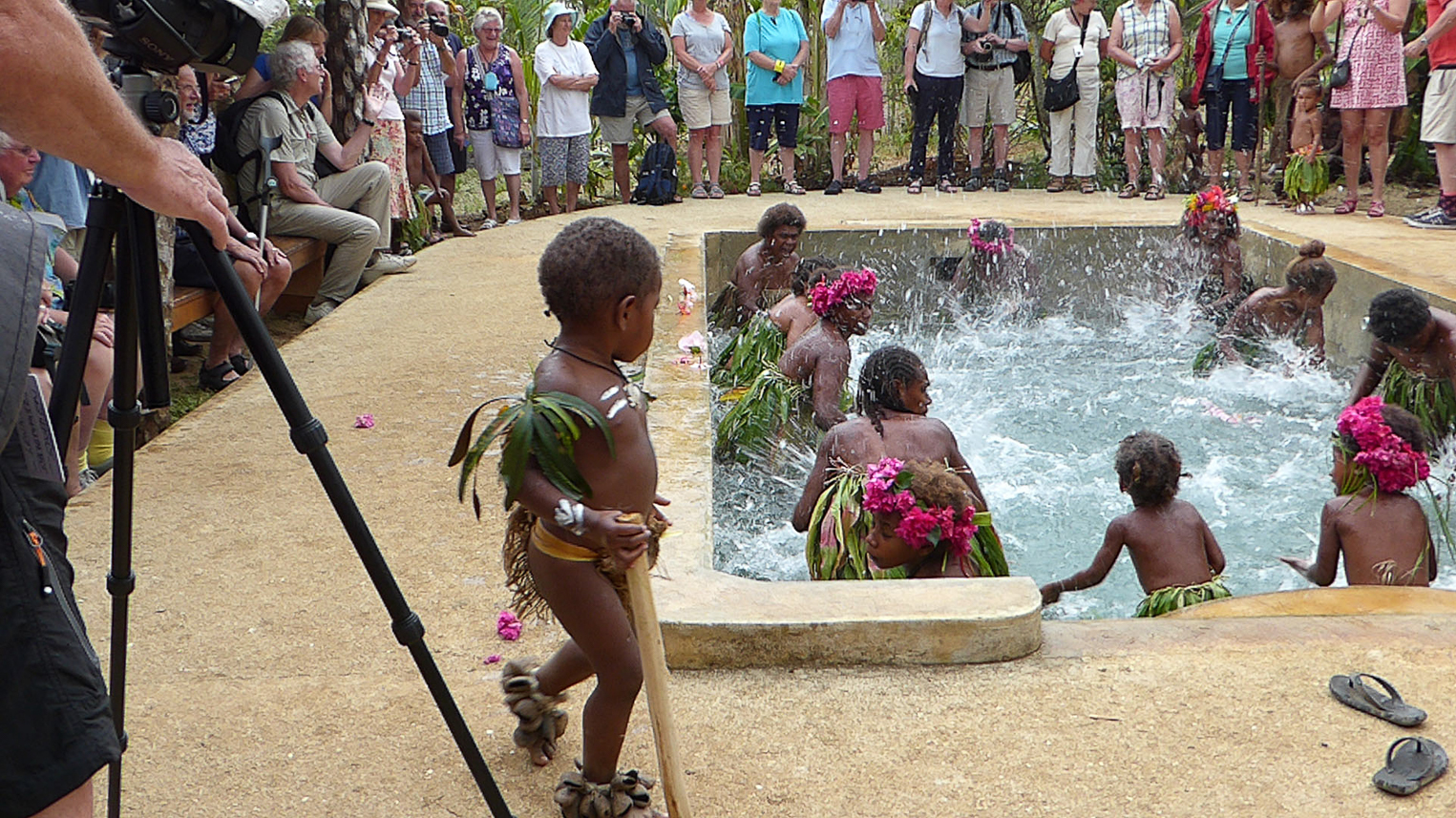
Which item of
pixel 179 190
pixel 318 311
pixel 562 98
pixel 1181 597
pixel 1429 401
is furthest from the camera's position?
pixel 562 98

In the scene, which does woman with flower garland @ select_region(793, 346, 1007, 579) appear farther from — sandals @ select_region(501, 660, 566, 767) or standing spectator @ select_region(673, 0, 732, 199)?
standing spectator @ select_region(673, 0, 732, 199)

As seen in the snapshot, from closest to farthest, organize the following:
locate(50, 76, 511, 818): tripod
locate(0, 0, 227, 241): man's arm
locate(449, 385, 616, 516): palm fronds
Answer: locate(0, 0, 227, 241): man's arm
locate(50, 76, 511, 818): tripod
locate(449, 385, 616, 516): palm fronds

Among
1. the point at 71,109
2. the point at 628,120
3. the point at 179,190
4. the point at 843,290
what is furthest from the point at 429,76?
the point at 71,109

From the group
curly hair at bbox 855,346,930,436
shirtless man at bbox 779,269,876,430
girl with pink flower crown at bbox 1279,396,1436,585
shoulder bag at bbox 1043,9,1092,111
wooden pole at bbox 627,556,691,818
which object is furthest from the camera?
shoulder bag at bbox 1043,9,1092,111

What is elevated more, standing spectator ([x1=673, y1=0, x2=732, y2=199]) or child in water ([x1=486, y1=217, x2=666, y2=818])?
standing spectator ([x1=673, y1=0, x2=732, y2=199])

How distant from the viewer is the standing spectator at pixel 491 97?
32.4ft

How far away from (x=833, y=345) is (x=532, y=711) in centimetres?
339

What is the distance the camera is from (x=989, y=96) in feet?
37.4

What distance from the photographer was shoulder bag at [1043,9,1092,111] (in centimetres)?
1098

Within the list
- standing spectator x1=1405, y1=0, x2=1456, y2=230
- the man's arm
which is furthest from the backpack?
the man's arm

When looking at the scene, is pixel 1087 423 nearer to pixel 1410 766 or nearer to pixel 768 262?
pixel 768 262

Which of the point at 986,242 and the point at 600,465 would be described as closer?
the point at 600,465

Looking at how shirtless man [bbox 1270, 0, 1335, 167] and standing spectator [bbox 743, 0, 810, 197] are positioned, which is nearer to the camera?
shirtless man [bbox 1270, 0, 1335, 167]

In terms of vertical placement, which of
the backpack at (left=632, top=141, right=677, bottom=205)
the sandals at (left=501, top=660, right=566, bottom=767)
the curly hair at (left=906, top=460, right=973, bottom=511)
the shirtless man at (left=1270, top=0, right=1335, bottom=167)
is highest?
the shirtless man at (left=1270, top=0, right=1335, bottom=167)
